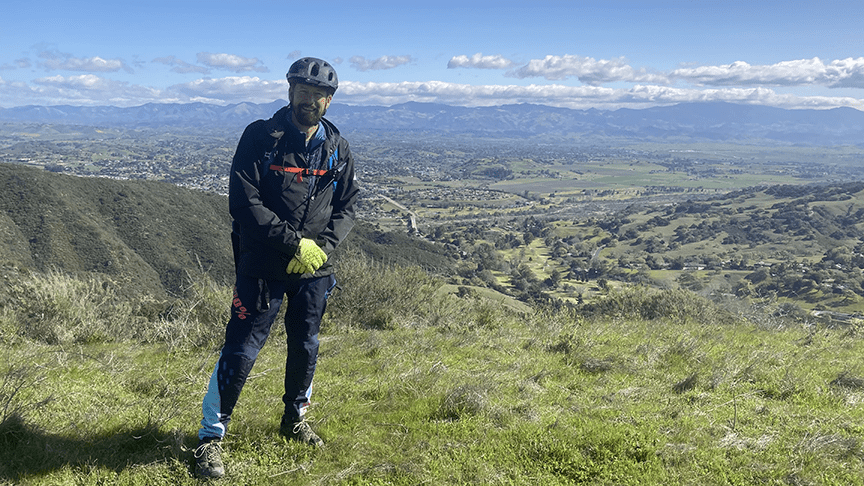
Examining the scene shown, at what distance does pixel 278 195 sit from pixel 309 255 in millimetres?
426

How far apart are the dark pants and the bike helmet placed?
4.04 ft

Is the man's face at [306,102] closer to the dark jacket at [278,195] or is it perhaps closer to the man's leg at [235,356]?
the dark jacket at [278,195]

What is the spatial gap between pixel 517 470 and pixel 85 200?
41705 millimetres

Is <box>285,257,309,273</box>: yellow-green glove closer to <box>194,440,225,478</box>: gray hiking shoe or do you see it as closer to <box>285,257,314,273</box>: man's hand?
<box>285,257,314,273</box>: man's hand

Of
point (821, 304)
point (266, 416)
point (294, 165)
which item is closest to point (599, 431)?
point (266, 416)

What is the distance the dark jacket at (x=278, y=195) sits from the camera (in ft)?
9.80

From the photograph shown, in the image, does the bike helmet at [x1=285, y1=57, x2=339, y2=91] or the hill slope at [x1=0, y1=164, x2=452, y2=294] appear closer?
the bike helmet at [x1=285, y1=57, x2=339, y2=91]

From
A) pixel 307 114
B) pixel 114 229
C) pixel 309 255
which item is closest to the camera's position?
pixel 309 255

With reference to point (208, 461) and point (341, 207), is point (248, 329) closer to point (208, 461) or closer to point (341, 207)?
point (208, 461)

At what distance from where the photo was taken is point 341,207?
3.57 metres

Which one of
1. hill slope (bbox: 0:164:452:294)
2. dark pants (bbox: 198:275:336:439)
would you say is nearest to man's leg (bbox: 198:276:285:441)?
dark pants (bbox: 198:275:336:439)

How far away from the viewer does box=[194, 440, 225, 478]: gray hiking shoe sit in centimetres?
293

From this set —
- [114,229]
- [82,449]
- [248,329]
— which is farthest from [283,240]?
[114,229]

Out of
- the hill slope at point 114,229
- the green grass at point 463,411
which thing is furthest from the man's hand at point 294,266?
the hill slope at point 114,229
